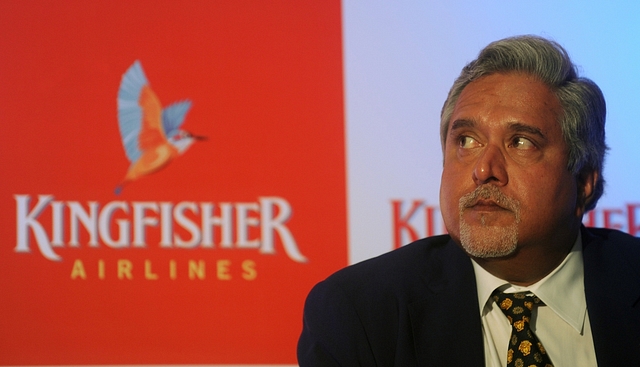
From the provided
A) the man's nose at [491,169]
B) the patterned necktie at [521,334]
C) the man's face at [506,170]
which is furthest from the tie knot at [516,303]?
the man's nose at [491,169]

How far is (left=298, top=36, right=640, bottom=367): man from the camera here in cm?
133

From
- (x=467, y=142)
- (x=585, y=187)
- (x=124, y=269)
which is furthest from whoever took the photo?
(x=124, y=269)

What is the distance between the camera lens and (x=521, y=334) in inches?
52.9

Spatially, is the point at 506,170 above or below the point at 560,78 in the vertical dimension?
below

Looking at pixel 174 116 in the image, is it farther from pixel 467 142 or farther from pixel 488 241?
pixel 488 241

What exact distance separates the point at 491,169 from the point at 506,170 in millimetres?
42

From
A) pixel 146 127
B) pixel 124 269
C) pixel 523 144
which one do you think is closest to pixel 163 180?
pixel 146 127

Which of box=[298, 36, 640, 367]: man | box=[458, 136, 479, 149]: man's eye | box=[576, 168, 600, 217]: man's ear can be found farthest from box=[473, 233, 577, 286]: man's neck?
box=[458, 136, 479, 149]: man's eye

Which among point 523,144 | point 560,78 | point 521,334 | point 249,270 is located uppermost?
point 560,78

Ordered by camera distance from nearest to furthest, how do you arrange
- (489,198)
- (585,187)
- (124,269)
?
(489,198) < (585,187) < (124,269)

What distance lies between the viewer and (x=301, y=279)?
2068 mm

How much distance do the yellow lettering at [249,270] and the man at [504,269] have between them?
611mm

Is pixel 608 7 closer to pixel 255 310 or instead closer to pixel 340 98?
pixel 340 98

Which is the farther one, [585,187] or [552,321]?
[585,187]
